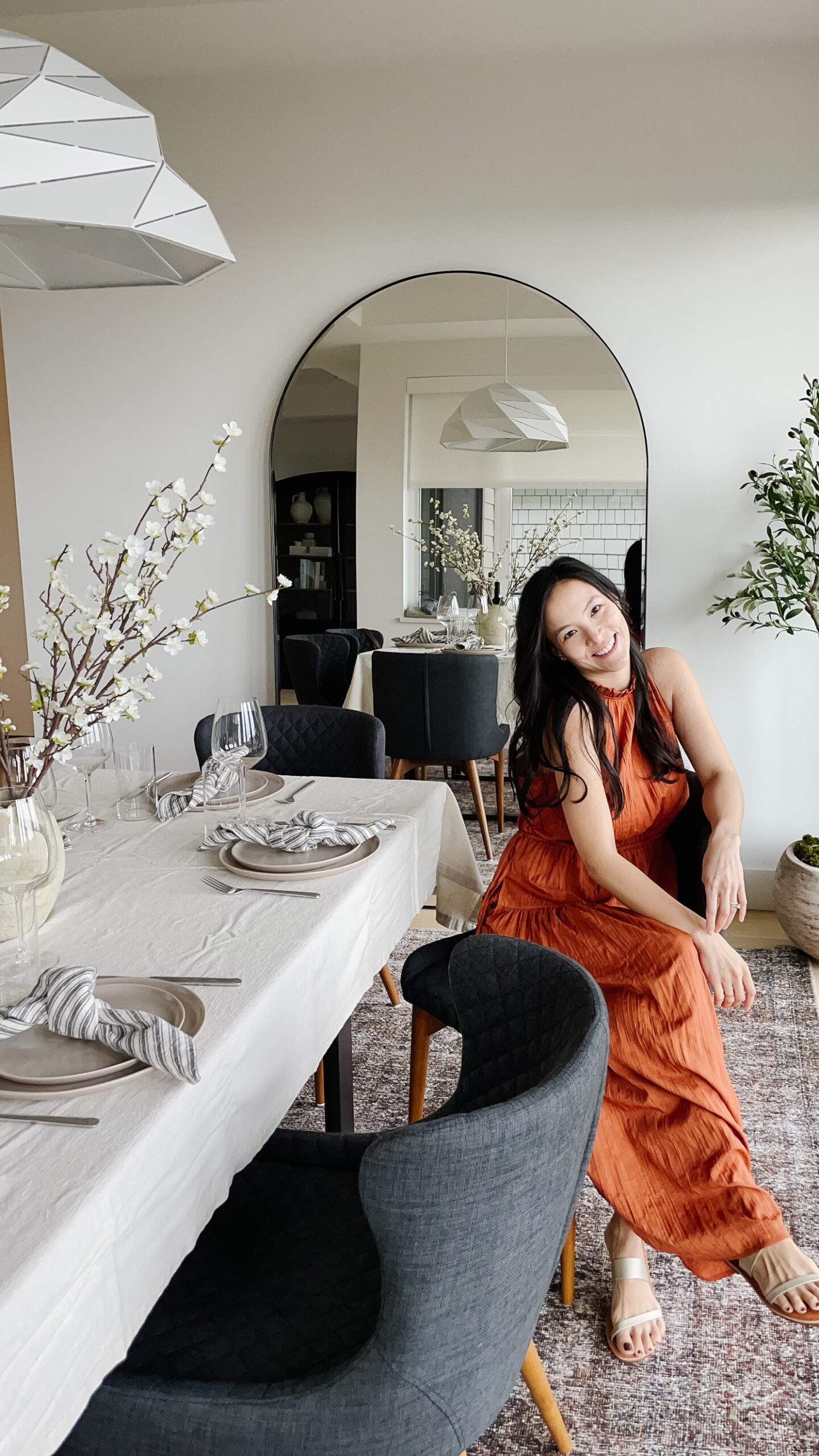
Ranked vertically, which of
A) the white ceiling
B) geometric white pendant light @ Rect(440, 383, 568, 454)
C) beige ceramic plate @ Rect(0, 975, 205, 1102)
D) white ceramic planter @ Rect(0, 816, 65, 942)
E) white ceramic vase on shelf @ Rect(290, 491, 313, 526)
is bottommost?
beige ceramic plate @ Rect(0, 975, 205, 1102)

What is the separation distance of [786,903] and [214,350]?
107 inches

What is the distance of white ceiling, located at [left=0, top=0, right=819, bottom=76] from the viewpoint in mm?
3066

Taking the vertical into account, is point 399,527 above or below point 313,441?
below

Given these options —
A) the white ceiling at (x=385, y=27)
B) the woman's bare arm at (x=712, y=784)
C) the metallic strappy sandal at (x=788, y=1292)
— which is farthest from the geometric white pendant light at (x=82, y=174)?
the white ceiling at (x=385, y=27)

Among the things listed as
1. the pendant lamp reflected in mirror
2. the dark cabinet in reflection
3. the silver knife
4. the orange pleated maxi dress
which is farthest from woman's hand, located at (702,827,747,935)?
the dark cabinet in reflection

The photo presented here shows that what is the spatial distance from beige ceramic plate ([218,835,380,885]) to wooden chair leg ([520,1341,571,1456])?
701 mm

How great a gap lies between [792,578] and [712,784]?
1.43 m

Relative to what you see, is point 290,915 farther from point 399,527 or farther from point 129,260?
point 399,527

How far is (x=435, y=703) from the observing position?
12.1ft

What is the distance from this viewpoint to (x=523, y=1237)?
0.89m

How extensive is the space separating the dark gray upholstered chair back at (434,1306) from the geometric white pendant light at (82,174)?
46.6 inches

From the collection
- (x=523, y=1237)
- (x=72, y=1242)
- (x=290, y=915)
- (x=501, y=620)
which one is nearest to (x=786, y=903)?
(x=501, y=620)

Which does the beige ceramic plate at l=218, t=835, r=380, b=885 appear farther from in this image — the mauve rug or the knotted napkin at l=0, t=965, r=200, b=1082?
the mauve rug

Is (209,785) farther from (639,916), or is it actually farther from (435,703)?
(435,703)
